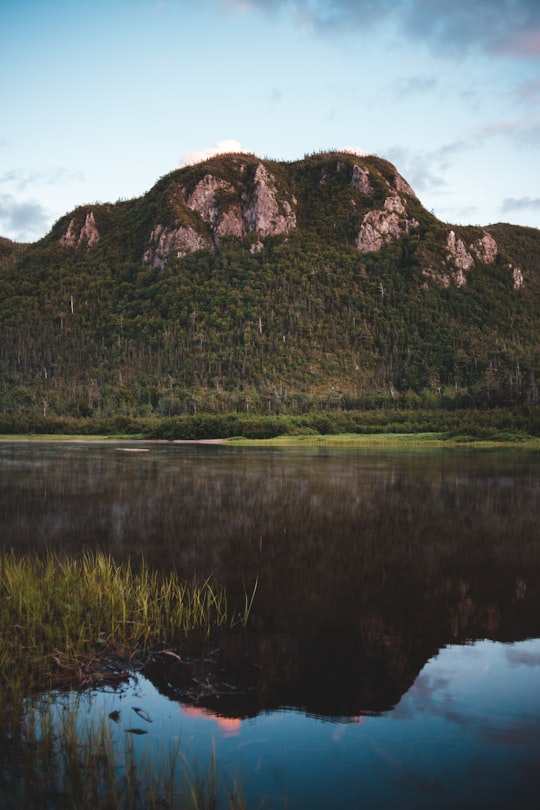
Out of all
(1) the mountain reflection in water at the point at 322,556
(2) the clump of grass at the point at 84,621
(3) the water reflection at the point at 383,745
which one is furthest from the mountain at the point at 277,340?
(3) the water reflection at the point at 383,745

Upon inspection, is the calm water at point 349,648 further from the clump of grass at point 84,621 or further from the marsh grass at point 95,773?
the clump of grass at point 84,621

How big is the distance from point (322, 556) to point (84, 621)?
27.6ft

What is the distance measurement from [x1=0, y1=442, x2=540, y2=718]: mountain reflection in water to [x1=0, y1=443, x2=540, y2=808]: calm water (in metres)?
0.05

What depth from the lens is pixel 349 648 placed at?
33.4ft

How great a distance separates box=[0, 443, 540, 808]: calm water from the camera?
6855mm

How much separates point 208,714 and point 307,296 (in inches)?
7086

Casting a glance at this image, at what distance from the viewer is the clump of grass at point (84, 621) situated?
873 cm

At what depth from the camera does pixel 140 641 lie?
10.1 m

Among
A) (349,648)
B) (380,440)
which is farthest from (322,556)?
(380,440)

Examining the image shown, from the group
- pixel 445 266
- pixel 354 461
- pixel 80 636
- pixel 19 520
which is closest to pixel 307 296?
pixel 445 266

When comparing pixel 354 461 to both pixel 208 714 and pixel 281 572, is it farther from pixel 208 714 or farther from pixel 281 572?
pixel 208 714

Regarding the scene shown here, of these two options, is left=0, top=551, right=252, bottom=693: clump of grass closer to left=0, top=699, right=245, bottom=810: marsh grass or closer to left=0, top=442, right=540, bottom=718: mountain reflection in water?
left=0, top=442, right=540, bottom=718: mountain reflection in water

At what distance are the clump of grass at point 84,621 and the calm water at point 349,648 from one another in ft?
2.36

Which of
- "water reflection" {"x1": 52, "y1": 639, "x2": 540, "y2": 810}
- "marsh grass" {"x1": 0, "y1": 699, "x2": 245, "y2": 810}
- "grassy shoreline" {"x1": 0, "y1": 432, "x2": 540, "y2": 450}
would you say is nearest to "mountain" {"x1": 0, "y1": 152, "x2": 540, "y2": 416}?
"grassy shoreline" {"x1": 0, "y1": 432, "x2": 540, "y2": 450}
